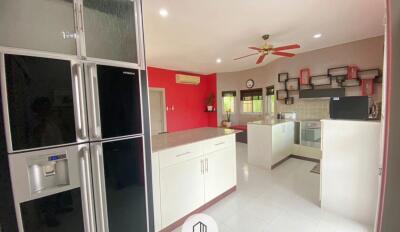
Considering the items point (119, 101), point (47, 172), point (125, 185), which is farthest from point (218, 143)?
point (47, 172)

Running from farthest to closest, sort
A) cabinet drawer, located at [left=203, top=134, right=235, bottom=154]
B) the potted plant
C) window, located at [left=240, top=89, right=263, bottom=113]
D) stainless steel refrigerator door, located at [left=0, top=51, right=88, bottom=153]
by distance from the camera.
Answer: the potted plant, window, located at [left=240, top=89, right=263, bottom=113], cabinet drawer, located at [left=203, top=134, right=235, bottom=154], stainless steel refrigerator door, located at [left=0, top=51, right=88, bottom=153]

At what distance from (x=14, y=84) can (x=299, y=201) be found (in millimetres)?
3134

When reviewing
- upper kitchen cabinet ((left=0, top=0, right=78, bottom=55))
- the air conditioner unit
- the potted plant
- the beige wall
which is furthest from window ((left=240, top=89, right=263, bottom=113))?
upper kitchen cabinet ((left=0, top=0, right=78, bottom=55))

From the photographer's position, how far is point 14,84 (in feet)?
3.27

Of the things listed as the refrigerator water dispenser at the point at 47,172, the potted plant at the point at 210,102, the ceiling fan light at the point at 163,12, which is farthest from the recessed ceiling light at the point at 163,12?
the potted plant at the point at 210,102

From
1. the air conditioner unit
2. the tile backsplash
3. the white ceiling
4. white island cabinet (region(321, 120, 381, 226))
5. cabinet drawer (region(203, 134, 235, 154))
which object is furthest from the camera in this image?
the air conditioner unit

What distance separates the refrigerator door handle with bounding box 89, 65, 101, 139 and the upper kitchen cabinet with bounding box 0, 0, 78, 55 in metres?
0.17

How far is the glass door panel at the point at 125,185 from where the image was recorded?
1.37 m

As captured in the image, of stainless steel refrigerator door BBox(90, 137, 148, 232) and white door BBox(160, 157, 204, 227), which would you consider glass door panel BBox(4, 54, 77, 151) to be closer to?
stainless steel refrigerator door BBox(90, 137, 148, 232)

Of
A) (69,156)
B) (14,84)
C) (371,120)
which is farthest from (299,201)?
(14,84)

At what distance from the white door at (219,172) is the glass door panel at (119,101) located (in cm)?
108

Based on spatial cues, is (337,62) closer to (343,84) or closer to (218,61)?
(343,84)

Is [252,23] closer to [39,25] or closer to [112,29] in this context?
[112,29]

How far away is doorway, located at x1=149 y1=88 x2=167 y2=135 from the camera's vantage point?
5840mm
